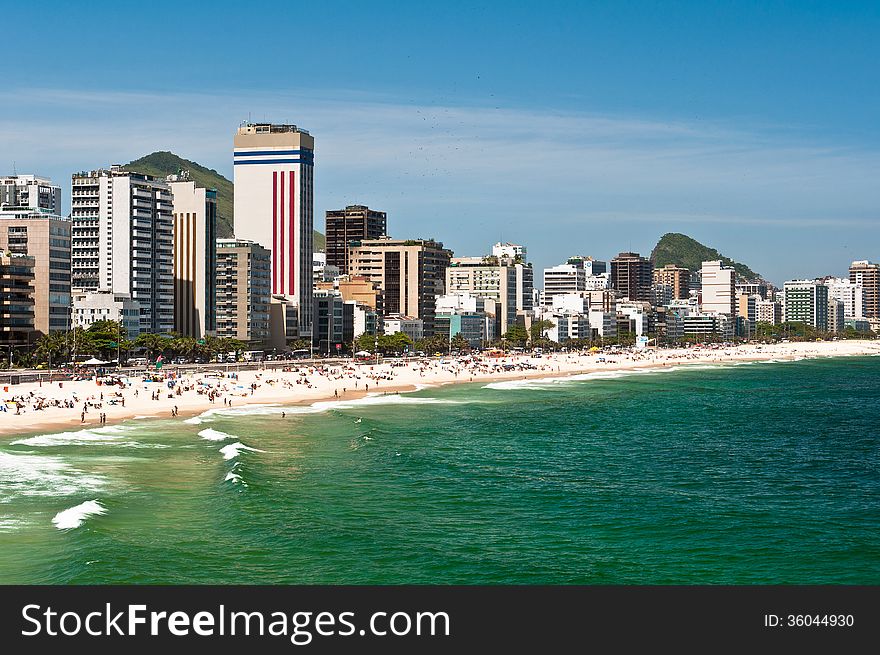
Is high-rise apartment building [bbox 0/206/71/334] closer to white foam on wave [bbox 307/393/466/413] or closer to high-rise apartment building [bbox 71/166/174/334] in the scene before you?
high-rise apartment building [bbox 71/166/174/334]

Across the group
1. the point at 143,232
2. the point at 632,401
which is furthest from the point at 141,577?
the point at 143,232

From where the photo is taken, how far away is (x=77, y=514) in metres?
47.6

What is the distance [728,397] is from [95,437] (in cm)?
8758

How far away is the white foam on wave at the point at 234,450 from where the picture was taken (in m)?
68.0

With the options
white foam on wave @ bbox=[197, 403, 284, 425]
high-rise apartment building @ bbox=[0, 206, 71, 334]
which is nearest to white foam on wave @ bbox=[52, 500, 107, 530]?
white foam on wave @ bbox=[197, 403, 284, 425]

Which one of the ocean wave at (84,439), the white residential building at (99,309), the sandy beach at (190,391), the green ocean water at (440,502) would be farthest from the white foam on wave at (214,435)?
the white residential building at (99,309)

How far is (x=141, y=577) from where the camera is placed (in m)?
38.2

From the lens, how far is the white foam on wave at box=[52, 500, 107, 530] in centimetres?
4575

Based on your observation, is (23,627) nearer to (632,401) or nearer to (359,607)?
(359,607)

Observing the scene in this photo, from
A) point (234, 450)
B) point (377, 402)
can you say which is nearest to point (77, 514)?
point (234, 450)

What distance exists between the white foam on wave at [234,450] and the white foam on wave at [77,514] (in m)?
17.3

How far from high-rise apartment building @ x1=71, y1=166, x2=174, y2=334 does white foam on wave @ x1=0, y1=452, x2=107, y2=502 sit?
394 ft

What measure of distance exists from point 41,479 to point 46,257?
105 m

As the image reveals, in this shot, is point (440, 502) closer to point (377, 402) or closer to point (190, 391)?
point (377, 402)
